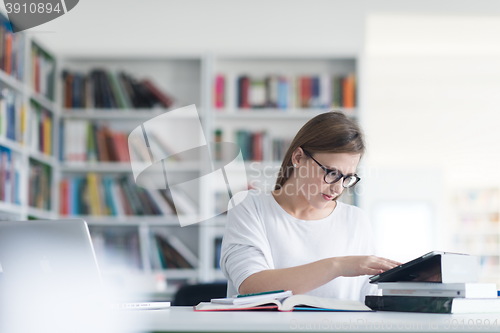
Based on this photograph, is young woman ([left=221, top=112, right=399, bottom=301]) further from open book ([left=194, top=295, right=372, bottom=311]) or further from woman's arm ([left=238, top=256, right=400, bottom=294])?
open book ([left=194, top=295, right=372, bottom=311])

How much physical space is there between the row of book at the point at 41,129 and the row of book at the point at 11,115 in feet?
0.47

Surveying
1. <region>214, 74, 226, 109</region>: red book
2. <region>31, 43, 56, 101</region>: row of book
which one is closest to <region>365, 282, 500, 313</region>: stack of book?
<region>214, 74, 226, 109</region>: red book

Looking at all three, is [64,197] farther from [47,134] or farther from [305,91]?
[305,91]

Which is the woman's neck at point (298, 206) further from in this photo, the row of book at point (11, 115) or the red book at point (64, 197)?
the red book at point (64, 197)

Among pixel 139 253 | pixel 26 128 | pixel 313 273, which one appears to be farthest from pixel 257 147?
pixel 313 273

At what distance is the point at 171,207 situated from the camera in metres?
4.23

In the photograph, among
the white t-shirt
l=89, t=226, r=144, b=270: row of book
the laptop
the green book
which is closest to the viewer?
the green book

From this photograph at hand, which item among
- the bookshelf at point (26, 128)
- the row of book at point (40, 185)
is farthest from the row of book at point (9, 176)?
the row of book at point (40, 185)

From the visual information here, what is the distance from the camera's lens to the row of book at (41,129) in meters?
3.95

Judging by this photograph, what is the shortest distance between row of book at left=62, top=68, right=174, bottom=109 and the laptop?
2.86 meters

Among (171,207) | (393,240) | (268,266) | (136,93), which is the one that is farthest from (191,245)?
(393,240)

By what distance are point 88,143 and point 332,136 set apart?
8.78ft

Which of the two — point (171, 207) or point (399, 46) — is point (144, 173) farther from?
point (399, 46)

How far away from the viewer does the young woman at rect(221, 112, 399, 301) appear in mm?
1864
